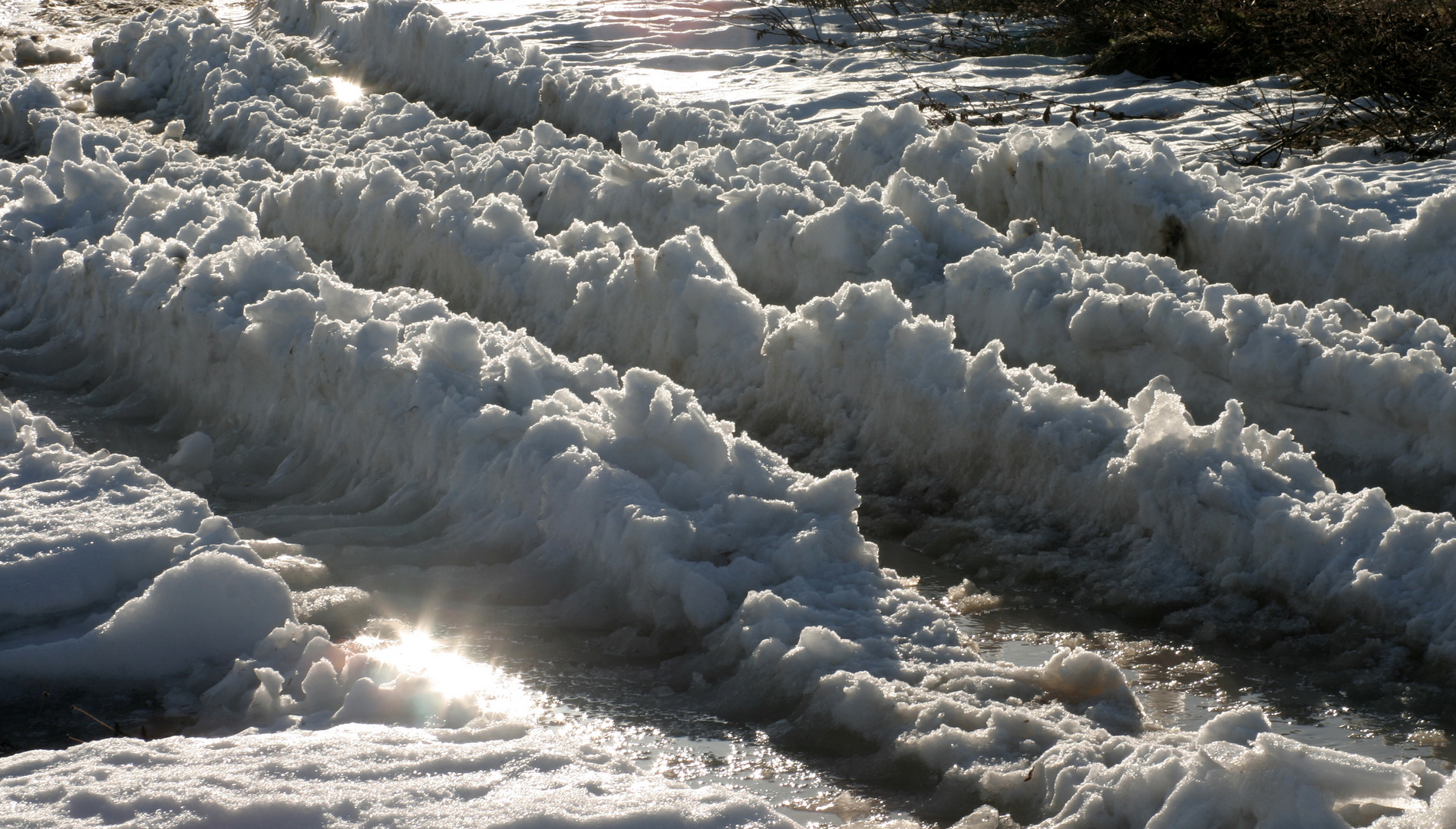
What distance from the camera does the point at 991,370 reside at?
5203 millimetres

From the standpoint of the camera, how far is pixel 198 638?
3885 millimetres

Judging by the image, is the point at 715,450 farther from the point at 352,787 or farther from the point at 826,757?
the point at 352,787

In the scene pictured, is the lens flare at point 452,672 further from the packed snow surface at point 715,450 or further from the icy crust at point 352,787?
the icy crust at point 352,787

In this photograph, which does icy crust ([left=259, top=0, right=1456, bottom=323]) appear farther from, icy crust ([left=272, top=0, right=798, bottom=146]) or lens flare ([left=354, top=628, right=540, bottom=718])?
lens flare ([left=354, top=628, right=540, bottom=718])

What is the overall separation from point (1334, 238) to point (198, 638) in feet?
17.3

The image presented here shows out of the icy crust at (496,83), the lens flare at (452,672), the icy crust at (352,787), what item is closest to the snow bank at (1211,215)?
the icy crust at (496,83)

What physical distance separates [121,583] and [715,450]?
Result: 1.90 m

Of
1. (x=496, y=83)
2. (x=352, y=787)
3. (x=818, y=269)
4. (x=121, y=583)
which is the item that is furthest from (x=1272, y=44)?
(x=352, y=787)

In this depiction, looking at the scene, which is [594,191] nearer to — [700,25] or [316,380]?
[316,380]

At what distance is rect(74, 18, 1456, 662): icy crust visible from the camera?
14.0ft

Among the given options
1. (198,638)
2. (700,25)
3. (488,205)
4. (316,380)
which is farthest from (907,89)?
(198,638)

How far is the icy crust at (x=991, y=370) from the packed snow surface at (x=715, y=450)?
0.02m

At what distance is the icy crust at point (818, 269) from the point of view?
5.23 metres

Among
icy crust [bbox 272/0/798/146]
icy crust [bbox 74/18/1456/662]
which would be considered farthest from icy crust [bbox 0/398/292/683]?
icy crust [bbox 272/0/798/146]
